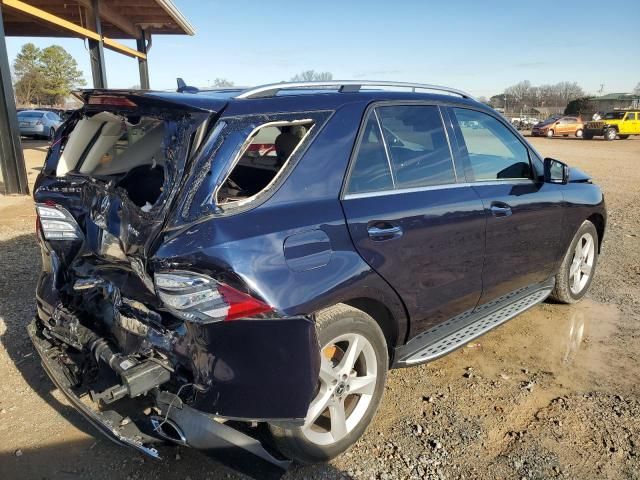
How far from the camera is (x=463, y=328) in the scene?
338cm

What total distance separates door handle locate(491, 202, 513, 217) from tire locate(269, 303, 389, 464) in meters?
1.27

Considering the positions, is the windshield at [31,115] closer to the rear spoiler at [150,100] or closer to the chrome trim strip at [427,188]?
the rear spoiler at [150,100]

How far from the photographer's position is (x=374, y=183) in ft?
9.01

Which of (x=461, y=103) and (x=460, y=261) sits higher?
(x=461, y=103)

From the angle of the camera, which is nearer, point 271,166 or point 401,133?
point 271,166

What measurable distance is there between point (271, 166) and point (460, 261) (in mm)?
1304

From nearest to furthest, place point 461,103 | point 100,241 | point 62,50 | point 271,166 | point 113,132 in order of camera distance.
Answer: point 100,241 → point 271,166 → point 113,132 → point 461,103 → point 62,50

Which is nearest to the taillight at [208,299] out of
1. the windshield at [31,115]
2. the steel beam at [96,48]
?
the steel beam at [96,48]

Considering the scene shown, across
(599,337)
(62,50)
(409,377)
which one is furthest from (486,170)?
(62,50)

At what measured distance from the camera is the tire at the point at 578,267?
456 cm

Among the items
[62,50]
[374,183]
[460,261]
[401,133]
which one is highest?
[62,50]

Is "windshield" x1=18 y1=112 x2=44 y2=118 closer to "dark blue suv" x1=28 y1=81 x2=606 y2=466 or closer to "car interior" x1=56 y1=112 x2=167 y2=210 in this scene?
"dark blue suv" x1=28 y1=81 x2=606 y2=466

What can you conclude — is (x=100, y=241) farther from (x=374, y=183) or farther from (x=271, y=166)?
(x=374, y=183)

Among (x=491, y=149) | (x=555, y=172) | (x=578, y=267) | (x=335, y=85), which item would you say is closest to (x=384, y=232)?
(x=335, y=85)
